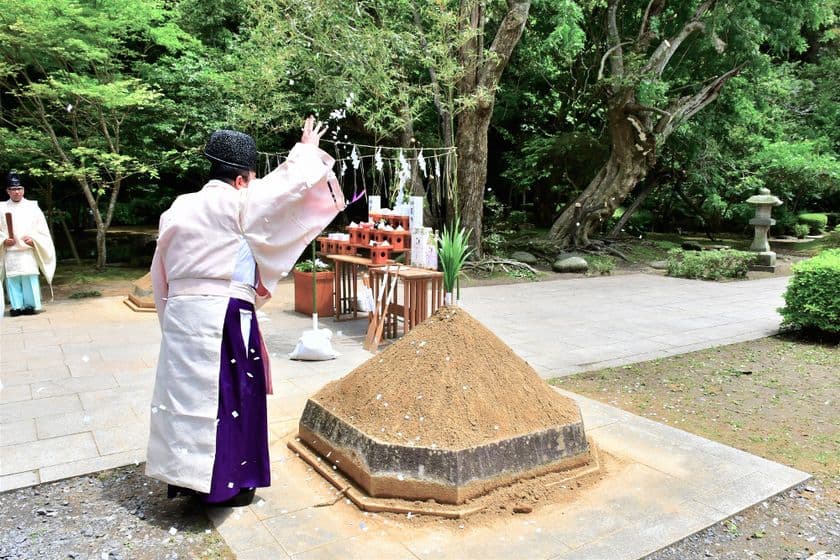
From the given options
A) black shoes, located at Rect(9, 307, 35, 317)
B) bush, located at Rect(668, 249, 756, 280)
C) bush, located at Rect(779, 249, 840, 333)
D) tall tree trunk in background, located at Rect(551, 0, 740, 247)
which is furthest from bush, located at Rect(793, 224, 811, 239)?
black shoes, located at Rect(9, 307, 35, 317)

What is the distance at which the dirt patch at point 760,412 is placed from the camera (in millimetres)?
2934

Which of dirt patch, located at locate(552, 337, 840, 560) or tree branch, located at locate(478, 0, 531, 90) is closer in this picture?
dirt patch, located at locate(552, 337, 840, 560)

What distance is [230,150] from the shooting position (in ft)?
10.1

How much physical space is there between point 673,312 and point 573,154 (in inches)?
378

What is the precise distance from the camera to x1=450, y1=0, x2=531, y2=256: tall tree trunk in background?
11.5 m

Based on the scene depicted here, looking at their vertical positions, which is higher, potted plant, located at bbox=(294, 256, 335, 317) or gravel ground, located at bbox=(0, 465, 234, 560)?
potted plant, located at bbox=(294, 256, 335, 317)

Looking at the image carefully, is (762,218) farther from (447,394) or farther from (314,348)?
(447,394)

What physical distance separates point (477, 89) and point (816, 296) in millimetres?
6841

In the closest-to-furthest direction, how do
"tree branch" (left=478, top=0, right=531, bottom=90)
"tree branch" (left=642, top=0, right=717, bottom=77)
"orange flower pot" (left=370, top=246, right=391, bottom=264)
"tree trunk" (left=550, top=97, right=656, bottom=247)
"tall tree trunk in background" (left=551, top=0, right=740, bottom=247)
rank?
"orange flower pot" (left=370, top=246, right=391, bottom=264) → "tree branch" (left=478, top=0, right=531, bottom=90) → "tree branch" (left=642, top=0, right=717, bottom=77) → "tall tree trunk in background" (left=551, top=0, right=740, bottom=247) → "tree trunk" (left=550, top=97, right=656, bottom=247)

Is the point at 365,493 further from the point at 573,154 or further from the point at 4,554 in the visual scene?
the point at 573,154

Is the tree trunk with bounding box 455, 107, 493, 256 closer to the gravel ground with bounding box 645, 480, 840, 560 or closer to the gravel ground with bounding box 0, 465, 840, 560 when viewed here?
the gravel ground with bounding box 645, 480, 840, 560

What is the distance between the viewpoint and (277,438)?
402 centimetres

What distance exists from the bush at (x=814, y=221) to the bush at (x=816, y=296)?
1629 centimetres

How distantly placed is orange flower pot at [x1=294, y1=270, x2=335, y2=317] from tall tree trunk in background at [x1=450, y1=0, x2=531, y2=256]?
498 cm
